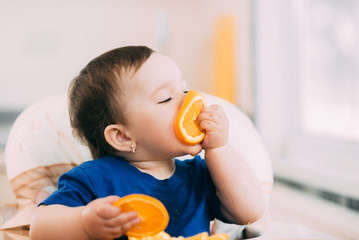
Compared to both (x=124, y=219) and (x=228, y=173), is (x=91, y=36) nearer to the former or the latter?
(x=228, y=173)

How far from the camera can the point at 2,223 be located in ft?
2.59

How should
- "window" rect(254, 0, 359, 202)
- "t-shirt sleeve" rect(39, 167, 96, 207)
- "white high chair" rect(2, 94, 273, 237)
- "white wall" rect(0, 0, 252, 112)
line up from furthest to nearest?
"white wall" rect(0, 0, 252, 112) → "window" rect(254, 0, 359, 202) → "white high chair" rect(2, 94, 273, 237) → "t-shirt sleeve" rect(39, 167, 96, 207)

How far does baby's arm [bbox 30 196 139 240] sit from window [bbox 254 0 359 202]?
113 cm

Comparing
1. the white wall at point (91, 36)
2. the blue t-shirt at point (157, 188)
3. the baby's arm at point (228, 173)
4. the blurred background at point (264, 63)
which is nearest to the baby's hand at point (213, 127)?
the baby's arm at point (228, 173)

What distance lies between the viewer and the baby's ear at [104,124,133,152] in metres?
0.68

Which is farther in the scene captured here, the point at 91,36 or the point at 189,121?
the point at 91,36

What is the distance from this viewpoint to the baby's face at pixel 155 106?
0.65 meters

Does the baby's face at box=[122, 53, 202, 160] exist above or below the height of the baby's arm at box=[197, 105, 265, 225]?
above

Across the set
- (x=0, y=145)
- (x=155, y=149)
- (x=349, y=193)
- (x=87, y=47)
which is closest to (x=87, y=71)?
(x=155, y=149)

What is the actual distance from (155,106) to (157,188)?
0.49 feet

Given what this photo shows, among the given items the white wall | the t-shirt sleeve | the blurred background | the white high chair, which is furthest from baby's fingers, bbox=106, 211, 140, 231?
the white wall

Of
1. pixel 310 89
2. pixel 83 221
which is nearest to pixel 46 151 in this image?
pixel 83 221

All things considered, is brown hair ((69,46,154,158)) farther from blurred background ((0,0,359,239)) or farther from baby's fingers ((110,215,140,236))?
blurred background ((0,0,359,239))

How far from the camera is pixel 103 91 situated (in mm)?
669
